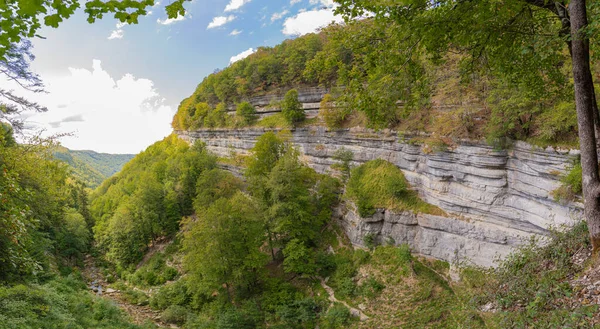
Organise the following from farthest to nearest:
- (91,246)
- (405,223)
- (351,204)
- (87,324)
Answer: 1. (91,246)
2. (351,204)
3. (405,223)
4. (87,324)

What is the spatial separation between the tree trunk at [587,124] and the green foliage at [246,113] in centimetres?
3225

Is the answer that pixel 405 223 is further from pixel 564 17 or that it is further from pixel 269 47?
pixel 269 47

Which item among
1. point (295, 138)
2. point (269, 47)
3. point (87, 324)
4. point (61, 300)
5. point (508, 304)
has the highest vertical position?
point (269, 47)

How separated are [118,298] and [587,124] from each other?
1045 inches

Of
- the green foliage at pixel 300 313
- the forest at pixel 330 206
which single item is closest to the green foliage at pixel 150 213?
the forest at pixel 330 206

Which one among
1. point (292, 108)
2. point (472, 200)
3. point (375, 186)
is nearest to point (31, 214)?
point (375, 186)

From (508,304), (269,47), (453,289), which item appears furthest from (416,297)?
(269,47)

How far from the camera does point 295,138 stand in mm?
28422

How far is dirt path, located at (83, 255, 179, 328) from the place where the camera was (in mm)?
17688

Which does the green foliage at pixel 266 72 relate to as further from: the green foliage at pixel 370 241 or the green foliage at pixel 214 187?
the green foliage at pixel 370 241

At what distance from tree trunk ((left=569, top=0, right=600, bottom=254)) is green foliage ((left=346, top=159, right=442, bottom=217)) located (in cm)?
1250

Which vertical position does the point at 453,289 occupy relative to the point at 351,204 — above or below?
below

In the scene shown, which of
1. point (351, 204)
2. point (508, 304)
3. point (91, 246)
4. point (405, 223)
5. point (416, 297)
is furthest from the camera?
point (91, 246)

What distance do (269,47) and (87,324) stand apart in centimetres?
4226
